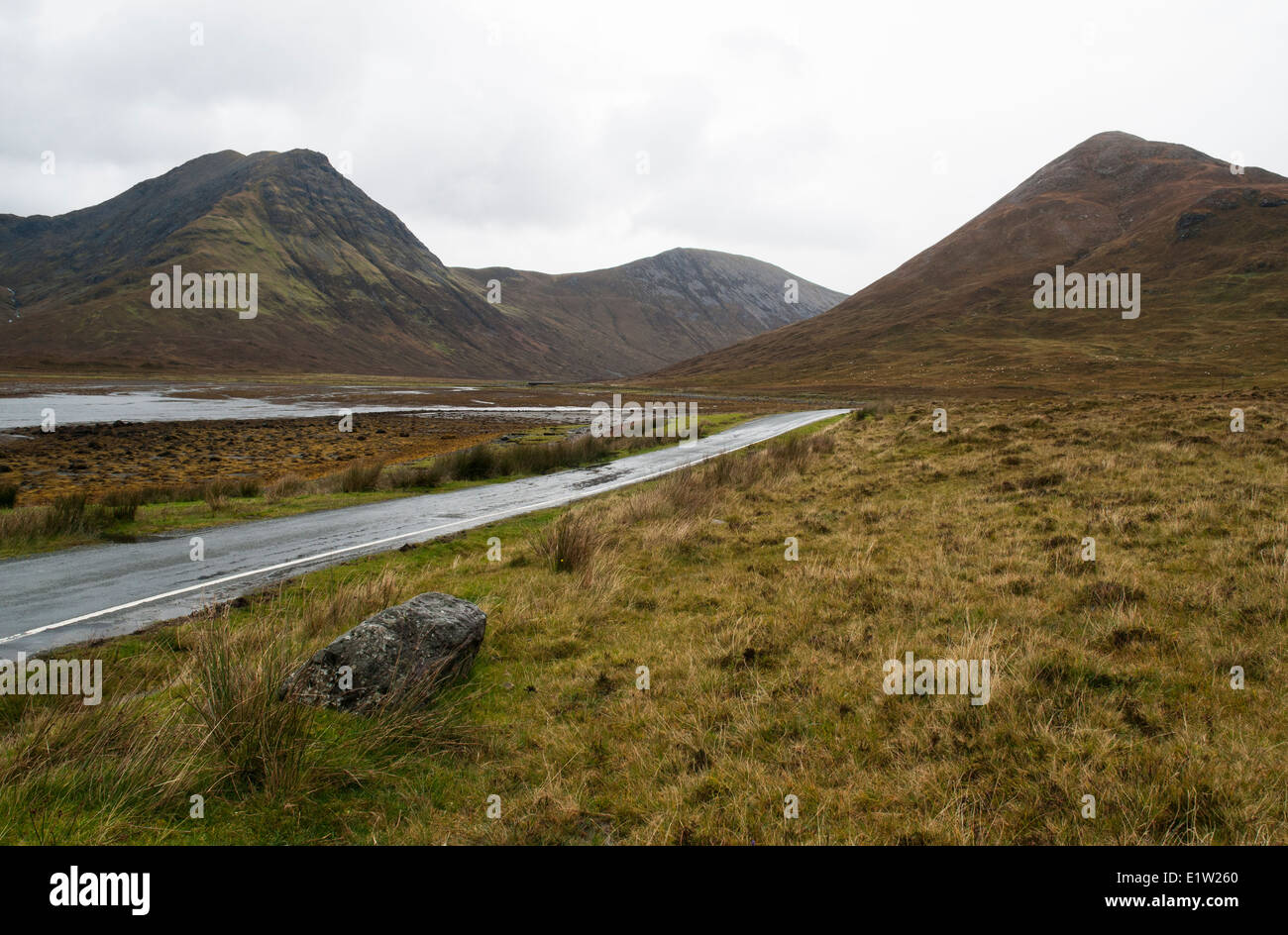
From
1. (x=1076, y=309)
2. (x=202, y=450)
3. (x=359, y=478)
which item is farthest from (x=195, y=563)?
(x=1076, y=309)

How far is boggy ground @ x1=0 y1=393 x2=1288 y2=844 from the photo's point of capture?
4.15 meters

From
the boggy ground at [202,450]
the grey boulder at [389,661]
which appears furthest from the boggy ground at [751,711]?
the boggy ground at [202,450]

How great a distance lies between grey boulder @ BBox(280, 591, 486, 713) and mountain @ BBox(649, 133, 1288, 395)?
80330mm

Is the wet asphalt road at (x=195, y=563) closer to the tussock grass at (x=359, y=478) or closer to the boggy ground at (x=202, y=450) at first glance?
the tussock grass at (x=359, y=478)

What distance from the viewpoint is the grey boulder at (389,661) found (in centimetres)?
572

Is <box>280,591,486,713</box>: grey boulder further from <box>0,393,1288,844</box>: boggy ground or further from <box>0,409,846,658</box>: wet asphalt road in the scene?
<box>0,409,846,658</box>: wet asphalt road

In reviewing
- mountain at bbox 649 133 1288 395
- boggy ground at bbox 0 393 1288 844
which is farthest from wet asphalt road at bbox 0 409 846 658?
mountain at bbox 649 133 1288 395

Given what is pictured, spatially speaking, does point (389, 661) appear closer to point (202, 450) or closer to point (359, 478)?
point (359, 478)

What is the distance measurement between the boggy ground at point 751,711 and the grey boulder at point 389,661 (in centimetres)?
24

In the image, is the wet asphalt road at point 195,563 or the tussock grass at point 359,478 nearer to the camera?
the wet asphalt road at point 195,563

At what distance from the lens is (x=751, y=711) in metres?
5.61

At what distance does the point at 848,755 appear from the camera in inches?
190

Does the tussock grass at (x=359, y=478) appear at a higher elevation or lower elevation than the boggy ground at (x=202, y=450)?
lower
